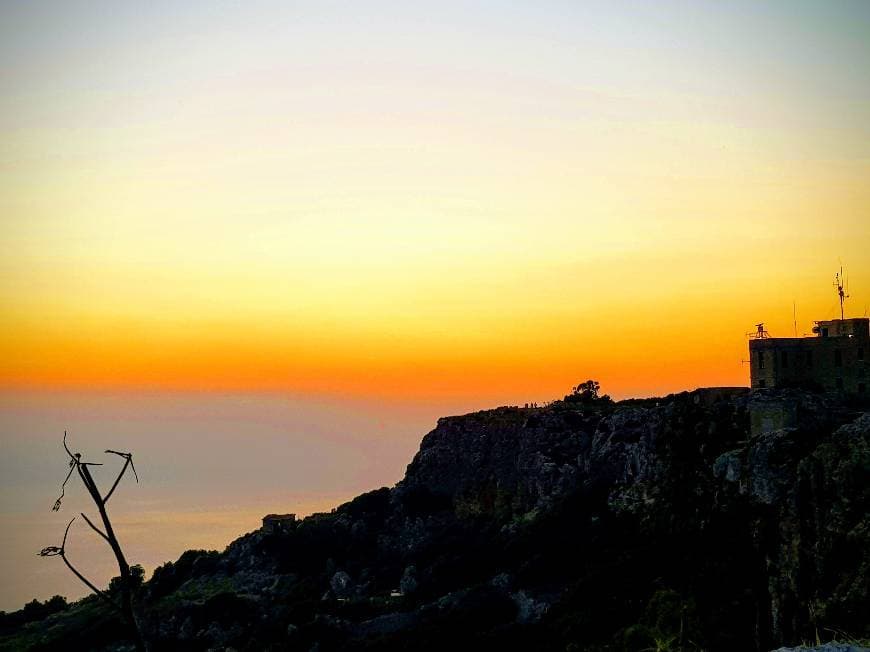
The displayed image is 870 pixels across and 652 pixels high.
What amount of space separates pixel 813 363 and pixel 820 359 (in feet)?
1.53

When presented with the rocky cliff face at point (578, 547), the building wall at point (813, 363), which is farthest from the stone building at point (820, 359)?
the rocky cliff face at point (578, 547)

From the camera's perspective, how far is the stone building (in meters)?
54.9

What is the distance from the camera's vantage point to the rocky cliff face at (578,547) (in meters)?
35.7

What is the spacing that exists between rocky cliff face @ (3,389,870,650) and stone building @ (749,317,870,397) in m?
4.01

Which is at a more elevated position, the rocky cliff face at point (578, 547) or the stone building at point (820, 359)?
the stone building at point (820, 359)

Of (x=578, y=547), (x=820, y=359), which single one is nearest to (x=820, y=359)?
(x=820, y=359)

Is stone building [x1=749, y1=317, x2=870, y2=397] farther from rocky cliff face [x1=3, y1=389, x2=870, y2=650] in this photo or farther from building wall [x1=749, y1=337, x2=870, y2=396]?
rocky cliff face [x1=3, y1=389, x2=870, y2=650]

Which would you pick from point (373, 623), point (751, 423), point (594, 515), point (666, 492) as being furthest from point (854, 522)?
point (373, 623)

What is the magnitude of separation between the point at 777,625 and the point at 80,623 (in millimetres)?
62043

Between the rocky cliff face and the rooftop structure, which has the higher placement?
the rooftop structure

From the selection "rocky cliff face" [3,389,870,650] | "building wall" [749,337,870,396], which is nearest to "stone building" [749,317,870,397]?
"building wall" [749,337,870,396]

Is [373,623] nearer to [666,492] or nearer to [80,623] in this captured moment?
[666,492]

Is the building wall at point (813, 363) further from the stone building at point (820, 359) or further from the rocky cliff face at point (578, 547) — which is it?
the rocky cliff face at point (578, 547)

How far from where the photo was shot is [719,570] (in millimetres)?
41781
